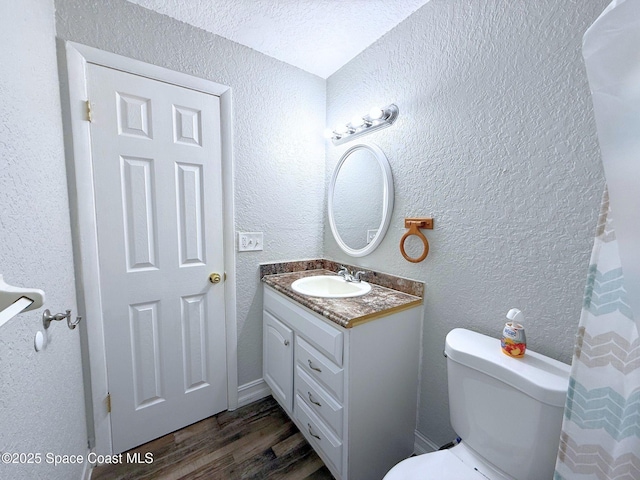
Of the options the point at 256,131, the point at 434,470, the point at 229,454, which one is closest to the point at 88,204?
the point at 256,131

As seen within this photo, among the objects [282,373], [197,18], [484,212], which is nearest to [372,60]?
[197,18]

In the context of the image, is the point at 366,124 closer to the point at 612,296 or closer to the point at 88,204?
the point at 612,296

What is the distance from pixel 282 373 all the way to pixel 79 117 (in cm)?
158

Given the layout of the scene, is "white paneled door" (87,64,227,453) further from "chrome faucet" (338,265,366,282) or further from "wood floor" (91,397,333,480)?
"chrome faucet" (338,265,366,282)

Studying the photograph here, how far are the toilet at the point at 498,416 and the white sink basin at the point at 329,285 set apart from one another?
601 mm

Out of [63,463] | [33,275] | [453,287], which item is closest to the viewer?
[33,275]

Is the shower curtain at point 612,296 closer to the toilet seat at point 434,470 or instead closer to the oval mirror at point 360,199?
the toilet seat at point 434,470

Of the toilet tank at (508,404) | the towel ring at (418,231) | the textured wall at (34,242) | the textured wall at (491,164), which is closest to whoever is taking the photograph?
the textured wall at (34,242)

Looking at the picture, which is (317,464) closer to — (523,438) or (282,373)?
(282,373)

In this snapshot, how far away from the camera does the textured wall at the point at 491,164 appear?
0.81 m

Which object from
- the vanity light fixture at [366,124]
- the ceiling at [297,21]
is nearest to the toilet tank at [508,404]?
the vanity light fixture at [366,124]

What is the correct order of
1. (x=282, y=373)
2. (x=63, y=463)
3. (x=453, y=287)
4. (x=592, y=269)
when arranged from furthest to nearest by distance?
(x=282, y=373) → (x=453, y=287) → (x=63, y=463) → (x=592, y=269)

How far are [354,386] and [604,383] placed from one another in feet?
2.35

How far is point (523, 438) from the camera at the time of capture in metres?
0.74
